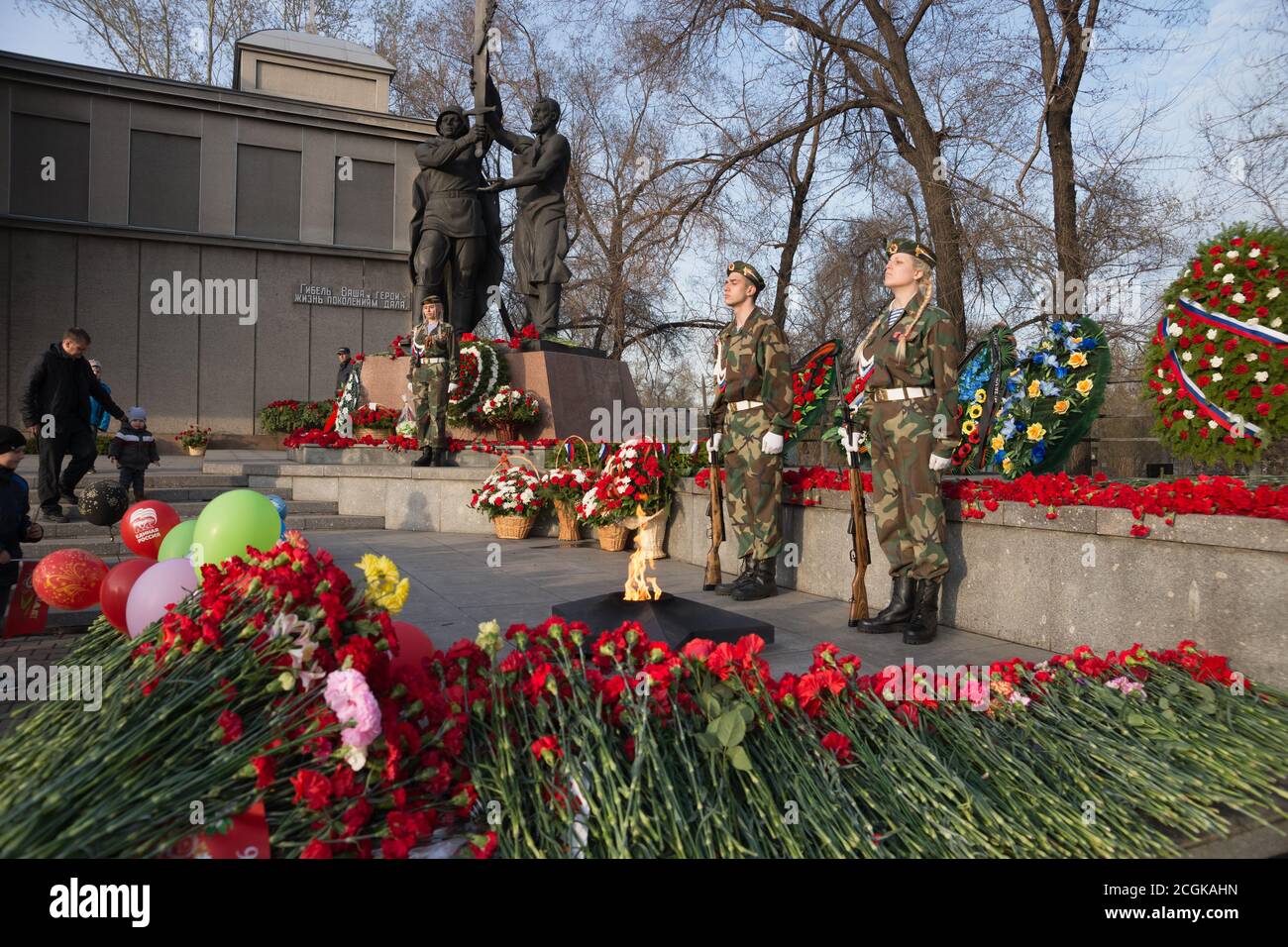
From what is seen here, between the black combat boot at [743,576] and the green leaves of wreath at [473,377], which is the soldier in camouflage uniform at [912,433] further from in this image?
the green leaves of wreath at [473,377]

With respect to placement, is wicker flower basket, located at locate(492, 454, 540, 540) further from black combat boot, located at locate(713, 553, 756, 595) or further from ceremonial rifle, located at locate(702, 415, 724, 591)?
black combat boot, located at locate(713, 553, 756, 595)

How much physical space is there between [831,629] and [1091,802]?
290 cm

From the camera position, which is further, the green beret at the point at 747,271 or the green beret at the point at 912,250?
the green beret at the point at 747,271

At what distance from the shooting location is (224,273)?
73.9 feet

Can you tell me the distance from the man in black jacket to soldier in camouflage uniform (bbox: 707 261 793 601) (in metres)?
6.12

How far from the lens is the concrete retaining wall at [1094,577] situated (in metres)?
3.81

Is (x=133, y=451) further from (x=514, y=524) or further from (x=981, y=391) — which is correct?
(x=981, y=391)

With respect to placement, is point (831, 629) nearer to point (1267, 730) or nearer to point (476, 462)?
point (1267, 730)

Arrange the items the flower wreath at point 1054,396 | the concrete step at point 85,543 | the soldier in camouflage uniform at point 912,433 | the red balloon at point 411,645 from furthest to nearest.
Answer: the concrete step at point 85,543
the flower wreath at point 1054,396
the soldier in camouflage uniform at point 912,433
the red balloon at point 411,645

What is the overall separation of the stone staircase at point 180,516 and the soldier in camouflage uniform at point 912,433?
612 cm

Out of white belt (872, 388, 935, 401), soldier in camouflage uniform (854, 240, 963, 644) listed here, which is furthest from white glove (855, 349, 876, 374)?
white belt (872, 388, 935, 401)

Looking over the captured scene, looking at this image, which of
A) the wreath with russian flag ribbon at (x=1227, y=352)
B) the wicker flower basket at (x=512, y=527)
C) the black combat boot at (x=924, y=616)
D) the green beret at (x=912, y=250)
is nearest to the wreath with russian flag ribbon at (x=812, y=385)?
the green beret at (x=912, y=250)

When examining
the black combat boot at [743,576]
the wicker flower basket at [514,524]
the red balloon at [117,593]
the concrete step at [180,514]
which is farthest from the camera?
the wicker flower basket at [514,524]
